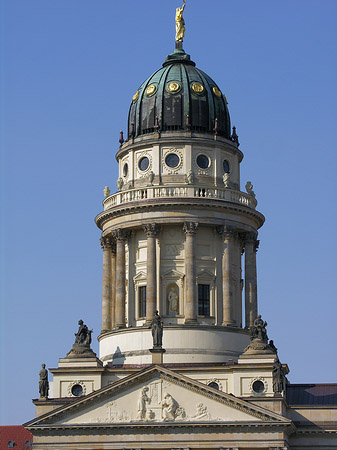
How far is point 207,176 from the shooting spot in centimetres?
9156

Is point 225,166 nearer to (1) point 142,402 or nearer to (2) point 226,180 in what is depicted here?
(2) point 226,180

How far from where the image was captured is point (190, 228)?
292 ft

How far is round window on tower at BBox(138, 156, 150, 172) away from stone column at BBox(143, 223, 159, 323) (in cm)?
531

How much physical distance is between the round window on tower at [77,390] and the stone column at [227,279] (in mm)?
11789

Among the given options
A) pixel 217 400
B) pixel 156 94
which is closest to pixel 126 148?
pixel 156 94

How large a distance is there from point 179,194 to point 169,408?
715 inches

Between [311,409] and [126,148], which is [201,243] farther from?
[311,409]

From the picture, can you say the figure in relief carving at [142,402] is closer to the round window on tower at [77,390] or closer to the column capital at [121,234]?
the round window on tower at [77,390]

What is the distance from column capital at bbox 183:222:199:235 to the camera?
8888cm

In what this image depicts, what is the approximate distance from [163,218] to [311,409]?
18.1 metres

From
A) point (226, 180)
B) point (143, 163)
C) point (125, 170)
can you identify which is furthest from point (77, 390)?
point (226, 180)

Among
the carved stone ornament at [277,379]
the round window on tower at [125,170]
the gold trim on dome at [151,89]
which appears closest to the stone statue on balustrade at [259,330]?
the carved stone ornament at [277,379]

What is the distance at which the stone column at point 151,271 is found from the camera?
87.9 m

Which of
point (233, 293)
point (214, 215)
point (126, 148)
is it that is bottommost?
point (233, 293)
